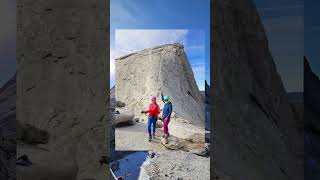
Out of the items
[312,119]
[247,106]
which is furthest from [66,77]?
[312,119]

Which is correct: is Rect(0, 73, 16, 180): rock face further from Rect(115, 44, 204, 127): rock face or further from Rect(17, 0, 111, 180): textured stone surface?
Rect(115, 44, 204, 127): rock face

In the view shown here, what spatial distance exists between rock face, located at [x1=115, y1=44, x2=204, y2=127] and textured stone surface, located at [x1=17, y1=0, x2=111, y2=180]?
24.8ft

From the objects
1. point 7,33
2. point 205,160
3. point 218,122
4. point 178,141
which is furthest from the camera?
point 178,141

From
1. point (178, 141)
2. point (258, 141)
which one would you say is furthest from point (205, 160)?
point (258, 141)

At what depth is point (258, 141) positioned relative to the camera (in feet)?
7.50

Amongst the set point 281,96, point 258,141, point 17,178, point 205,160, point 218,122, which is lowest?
point 205,160

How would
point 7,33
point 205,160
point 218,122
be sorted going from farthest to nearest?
point 205,160, point 7,33, point 218,122

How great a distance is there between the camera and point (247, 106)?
230 cm

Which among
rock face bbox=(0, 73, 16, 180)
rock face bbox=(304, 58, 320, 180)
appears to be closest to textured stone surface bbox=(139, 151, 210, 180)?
rock face bbox=(0, 73, 16, 180)

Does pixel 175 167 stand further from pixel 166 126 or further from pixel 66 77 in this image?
pixel 66 77

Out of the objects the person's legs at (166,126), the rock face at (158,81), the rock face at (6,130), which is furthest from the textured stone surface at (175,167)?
the rock face at (6,130)

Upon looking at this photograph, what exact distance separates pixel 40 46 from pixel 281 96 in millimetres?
1832

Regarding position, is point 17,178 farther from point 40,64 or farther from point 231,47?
point 231,47

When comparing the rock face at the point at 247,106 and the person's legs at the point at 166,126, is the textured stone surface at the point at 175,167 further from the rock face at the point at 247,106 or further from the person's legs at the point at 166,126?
the rock face at the point at 247,106
